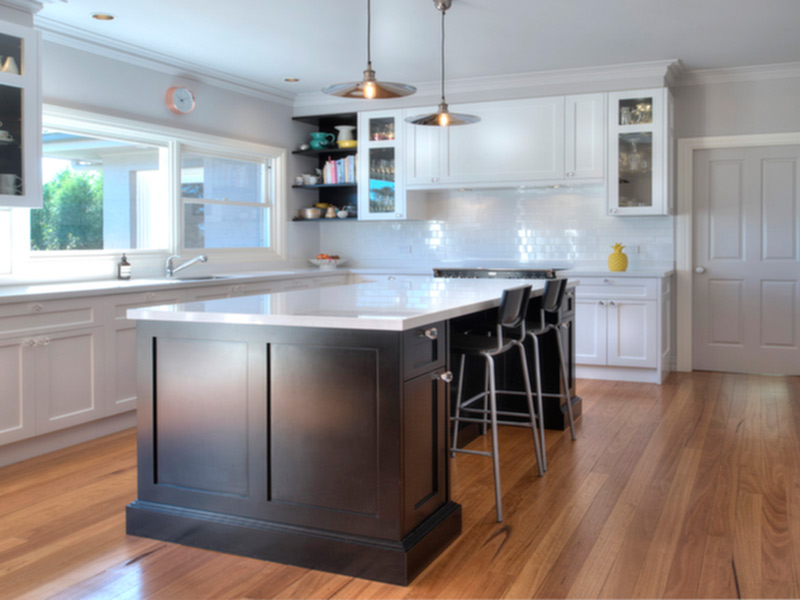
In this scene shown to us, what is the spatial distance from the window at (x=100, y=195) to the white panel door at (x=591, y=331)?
129 inches

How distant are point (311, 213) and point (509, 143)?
2.01 m

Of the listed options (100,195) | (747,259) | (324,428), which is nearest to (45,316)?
(100,195)

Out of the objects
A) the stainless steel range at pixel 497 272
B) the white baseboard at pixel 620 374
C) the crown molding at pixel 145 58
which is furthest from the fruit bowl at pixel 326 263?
the white baseboard at pixel 620 374

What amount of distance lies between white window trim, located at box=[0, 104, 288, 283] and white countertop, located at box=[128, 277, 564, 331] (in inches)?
83.3

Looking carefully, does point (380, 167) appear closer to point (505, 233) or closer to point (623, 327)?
point (505, 233)

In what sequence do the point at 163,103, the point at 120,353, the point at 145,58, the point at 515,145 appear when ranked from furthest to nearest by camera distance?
the point at 515,145 < the point at 163,103 < the point at 145,58 < the point at 120,353

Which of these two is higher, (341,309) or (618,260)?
(618,260)

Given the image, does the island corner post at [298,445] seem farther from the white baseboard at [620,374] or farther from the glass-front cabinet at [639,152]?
the glass-front cabinet at [639,152]

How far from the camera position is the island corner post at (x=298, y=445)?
250cm

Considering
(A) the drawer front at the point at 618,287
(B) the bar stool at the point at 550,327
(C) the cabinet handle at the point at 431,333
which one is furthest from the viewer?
(A) the drawer front at the point at 618,287

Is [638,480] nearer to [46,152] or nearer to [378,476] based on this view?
[378,476]

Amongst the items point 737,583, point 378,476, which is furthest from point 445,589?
point 737,583

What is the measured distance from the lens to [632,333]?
5867 mm

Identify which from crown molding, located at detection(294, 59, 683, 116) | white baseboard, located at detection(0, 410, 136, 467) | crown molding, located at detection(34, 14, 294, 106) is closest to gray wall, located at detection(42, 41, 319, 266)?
crown molding, located at detection(34, 14, 294, 106)
